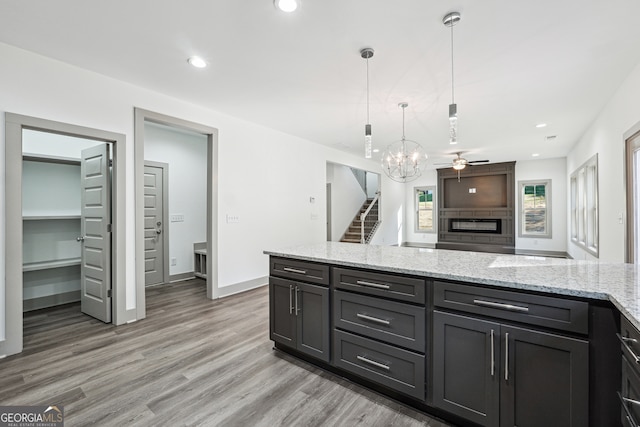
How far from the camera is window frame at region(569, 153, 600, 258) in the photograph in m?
4.79

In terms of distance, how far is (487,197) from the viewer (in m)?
9.61

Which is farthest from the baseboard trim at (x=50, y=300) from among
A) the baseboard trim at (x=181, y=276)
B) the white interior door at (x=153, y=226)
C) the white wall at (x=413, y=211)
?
the white wall at (x=413, y=211)

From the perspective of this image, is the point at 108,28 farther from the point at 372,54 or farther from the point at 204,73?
the point at 372,54

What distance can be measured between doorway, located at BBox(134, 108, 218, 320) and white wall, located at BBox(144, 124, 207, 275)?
1.07 metres

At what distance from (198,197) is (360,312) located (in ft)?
15.5

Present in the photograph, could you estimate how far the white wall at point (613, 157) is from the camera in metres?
3.13

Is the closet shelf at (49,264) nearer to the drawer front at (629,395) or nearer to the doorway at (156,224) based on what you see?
the doorway at (156,224)

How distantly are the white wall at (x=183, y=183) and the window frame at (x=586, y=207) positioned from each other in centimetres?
687

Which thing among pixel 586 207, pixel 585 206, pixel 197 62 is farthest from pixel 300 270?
pixel 585 206

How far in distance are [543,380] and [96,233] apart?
4322 millimetres

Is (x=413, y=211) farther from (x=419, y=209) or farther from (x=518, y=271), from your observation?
(x=518, y=271)

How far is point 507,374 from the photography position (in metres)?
1.53

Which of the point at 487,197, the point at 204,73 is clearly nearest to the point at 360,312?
the point at 204,73

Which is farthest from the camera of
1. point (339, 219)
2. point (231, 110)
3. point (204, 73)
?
point (339, 219)
